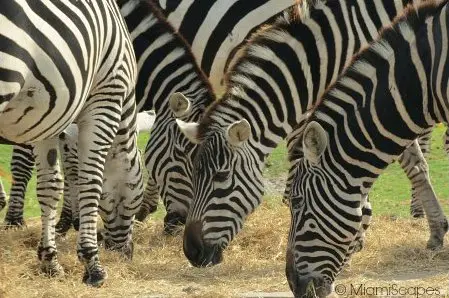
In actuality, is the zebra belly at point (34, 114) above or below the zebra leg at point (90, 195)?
above

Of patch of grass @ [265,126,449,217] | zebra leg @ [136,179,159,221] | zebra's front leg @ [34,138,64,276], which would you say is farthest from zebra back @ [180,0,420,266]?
patch of grass @ [265,126,449,217]

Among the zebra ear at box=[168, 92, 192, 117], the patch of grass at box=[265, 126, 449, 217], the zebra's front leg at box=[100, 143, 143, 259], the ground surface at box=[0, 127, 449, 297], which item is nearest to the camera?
the ground surface at box=[0, 127, 449, 297]

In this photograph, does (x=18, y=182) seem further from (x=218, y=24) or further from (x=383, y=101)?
(x=383, y=101)

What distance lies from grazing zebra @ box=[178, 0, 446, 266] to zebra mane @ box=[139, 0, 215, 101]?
1.32 m

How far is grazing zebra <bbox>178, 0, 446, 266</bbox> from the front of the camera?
852 centimetres

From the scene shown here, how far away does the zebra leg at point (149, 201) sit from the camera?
1199 cm

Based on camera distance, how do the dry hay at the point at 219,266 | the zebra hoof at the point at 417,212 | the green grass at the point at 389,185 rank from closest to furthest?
the dry hay at the point at 219,266 < the zebra hoof at the point at 417,212 < the green grass at the point at 389,185

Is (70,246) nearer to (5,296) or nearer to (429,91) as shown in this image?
(5,296)

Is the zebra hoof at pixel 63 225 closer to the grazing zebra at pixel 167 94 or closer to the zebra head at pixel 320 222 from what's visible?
the grazing zebra at pixel 167 94

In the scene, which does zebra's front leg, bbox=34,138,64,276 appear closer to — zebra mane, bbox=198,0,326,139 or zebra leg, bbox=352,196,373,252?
zebra mane, bbox=198,0,326,139

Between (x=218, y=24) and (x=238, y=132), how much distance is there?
117 inches

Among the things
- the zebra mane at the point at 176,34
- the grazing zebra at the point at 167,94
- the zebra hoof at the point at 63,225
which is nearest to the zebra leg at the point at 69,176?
the zebra hoof at the point at 63,225

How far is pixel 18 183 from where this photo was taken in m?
11.4

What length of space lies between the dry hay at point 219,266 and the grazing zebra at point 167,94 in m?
0.70
